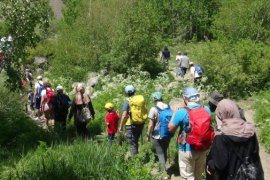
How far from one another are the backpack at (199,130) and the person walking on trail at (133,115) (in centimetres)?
221

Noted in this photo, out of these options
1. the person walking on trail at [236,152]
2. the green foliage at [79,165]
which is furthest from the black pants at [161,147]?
the person walking on trail at [236,152]

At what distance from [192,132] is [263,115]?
6460mm

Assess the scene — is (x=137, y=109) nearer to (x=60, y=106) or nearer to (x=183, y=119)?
(x=183, y=119)

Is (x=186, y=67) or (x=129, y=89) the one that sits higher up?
(x=186, y=67)

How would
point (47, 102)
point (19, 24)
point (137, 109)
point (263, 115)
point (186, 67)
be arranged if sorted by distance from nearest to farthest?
1. point (137, 109)
2. point (19, 24)
3. point (47, 102)
4. point (263, 115)
5. point (186, 67)

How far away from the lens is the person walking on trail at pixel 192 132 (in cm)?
539

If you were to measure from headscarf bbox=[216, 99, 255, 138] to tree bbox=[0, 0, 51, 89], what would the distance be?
15.8ft

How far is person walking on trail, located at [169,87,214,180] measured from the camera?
17.7 feet

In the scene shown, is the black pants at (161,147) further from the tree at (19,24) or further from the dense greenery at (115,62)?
the tree at (19,24)

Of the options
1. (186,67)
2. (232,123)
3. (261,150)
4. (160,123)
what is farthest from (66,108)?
(186,67)

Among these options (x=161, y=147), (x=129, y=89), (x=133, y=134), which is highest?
(x=129, y=89)

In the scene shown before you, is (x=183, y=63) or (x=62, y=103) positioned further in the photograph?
(x=183, y=63)

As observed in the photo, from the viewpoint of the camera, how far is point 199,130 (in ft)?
17.7

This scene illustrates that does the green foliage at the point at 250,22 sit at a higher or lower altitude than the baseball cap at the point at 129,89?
higher
